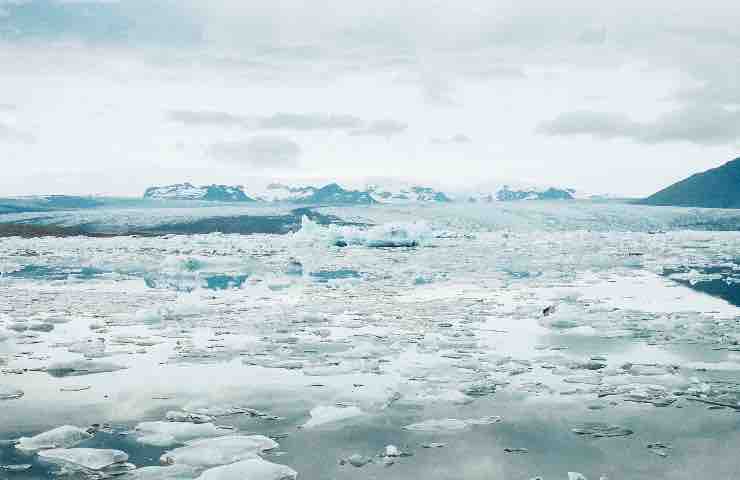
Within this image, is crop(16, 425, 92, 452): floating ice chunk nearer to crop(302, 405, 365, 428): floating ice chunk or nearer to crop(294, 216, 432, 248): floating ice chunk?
crop(302, 405, 365, 428): floating ice chunk

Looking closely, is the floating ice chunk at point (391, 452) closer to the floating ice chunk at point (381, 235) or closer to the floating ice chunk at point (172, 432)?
the floating ice chunk at point (172, 432)

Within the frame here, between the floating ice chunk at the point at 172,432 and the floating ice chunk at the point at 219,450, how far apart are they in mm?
104

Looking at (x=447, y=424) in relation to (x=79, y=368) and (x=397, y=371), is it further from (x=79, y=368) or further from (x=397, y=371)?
(x=79, y=368)

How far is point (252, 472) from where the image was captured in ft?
10.7

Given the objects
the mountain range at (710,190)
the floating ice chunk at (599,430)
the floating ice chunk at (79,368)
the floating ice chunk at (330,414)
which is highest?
the mountain range at (710,190)

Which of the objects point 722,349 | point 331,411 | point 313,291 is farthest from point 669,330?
point 313,291

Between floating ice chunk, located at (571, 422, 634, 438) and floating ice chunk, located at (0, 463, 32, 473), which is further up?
floating ice chunk, located at (0, 463, 32, 473)

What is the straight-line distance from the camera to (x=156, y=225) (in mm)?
46531

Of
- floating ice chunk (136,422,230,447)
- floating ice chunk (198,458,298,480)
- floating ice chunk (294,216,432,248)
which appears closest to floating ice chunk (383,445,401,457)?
floating ice chunk (198,458,298,480)

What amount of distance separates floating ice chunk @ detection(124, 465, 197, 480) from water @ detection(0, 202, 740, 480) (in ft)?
0.29

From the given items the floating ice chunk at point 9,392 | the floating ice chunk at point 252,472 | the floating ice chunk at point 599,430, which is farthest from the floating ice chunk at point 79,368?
the floating ice chunk at point 599,430

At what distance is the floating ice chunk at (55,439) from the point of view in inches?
143

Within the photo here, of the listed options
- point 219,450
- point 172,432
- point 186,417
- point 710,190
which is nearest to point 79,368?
point 186,417

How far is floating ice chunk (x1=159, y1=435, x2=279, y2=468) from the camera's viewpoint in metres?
3.47
